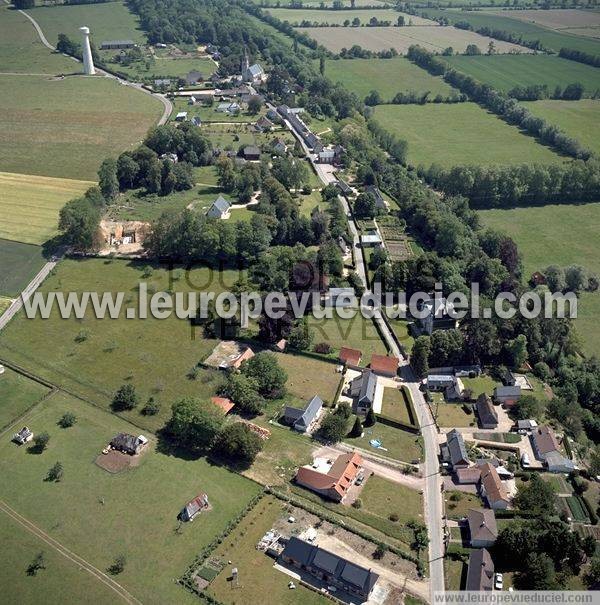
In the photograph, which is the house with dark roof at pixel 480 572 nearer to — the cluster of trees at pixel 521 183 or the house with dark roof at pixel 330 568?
the house with dark roof at pixel 330 568

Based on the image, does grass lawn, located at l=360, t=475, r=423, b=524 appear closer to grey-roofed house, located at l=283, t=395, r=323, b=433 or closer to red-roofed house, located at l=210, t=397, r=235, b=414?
grey-roofed house, located at l=283, t=395, r=323, b=433

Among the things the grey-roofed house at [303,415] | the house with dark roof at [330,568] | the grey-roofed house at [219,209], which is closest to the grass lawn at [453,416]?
the grey-roofed house at [303,415]

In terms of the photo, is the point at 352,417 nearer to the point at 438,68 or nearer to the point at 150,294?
the point at 150,294

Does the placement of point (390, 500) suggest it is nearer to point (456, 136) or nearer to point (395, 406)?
point (395, 406)

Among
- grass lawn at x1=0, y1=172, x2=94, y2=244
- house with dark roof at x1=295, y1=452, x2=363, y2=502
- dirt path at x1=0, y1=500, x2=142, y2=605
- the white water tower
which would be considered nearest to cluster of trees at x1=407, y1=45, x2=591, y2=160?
the white water tower

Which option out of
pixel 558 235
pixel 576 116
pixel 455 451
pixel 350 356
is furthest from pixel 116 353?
pixel 576 116

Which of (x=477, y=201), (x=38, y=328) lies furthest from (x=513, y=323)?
(x=38, y=328)
